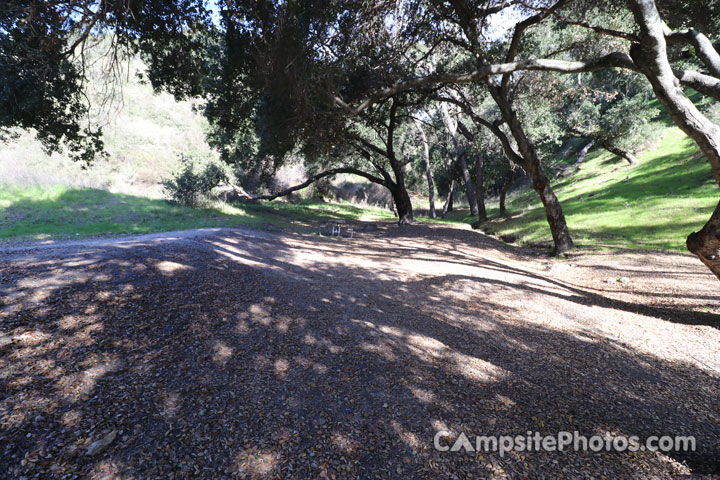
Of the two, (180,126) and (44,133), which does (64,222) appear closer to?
(44,133)

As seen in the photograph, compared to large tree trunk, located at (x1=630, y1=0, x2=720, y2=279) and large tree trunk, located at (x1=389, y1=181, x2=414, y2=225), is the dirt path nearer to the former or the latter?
large tree trunk, located at (x1=630, y1=0, x2=720, y2=279)

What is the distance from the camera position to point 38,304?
3.23 meters

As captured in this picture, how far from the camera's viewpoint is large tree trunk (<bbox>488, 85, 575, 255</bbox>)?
9.50 m

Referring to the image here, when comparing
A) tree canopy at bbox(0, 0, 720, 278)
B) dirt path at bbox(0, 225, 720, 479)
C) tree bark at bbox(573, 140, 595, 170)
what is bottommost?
dirt path at bbox(0, 225, 720, 479)

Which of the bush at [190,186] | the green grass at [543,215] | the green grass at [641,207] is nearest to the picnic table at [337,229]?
the green grass at [543,215]

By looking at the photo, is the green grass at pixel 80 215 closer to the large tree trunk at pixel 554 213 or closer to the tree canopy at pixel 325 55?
the tree canopy at pixel 325 55

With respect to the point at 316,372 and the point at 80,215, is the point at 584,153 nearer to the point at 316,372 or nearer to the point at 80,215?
the point at 316,372

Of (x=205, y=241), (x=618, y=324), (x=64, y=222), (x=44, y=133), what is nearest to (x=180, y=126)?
(x=64, y=222)

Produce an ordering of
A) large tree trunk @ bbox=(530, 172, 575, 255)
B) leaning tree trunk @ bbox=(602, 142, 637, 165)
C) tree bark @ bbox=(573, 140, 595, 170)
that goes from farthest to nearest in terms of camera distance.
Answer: tree bark @ bbox=(573, 140, 595, 170) → leaning tree trunk @ bbox=(602, 142, 637, 165) → large tree trunk @ bbox=(530, 172, 575, 255)

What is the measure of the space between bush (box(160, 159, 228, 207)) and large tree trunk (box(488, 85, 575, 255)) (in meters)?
15.2

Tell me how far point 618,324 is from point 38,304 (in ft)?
23.8

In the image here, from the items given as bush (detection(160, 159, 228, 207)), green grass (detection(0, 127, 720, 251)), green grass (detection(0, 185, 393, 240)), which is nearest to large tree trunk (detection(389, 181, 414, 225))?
green grass (detection(0, 127, 720, 251))

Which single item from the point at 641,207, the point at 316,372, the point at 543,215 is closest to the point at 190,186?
the point at 316,372

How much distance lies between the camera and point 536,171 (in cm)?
987
